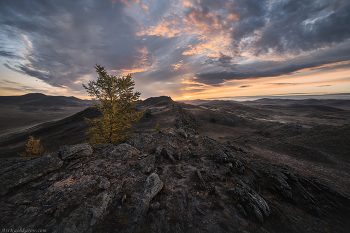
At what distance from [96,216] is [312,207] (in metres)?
16.5

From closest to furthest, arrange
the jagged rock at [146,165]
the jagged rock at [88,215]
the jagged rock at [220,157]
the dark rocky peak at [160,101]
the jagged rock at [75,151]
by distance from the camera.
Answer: the jagged rock at [88,215], the jagged rock at [75,151], the jagged rock at [146,165], the jagged rock at [220,157], the dark rocky peak at [160,101]

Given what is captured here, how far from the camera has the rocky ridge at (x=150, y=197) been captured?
6.22 m

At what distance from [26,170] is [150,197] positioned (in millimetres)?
8974

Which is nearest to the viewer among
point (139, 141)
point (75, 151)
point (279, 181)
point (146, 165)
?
point (75, 151)

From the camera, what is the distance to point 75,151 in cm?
1058

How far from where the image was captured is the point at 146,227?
6.34m

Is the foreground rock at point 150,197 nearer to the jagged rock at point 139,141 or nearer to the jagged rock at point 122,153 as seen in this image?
the jagged rock at point 122,153

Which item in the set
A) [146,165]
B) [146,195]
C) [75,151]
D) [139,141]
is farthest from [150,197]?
[139,141]

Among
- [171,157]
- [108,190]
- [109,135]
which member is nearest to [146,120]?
[109,135]

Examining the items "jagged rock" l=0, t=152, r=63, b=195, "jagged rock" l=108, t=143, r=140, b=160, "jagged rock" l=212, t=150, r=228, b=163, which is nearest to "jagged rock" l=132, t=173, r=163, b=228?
"jagged rock" l=108, t=143, r=140, b=160

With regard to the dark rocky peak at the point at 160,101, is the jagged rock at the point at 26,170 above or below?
below

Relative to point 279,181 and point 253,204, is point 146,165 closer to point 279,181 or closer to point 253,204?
point 253,204

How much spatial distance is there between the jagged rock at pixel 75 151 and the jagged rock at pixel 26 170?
0.43m

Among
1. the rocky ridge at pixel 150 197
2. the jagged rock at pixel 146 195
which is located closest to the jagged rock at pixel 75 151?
the rocky ridge at pixel 150 197
